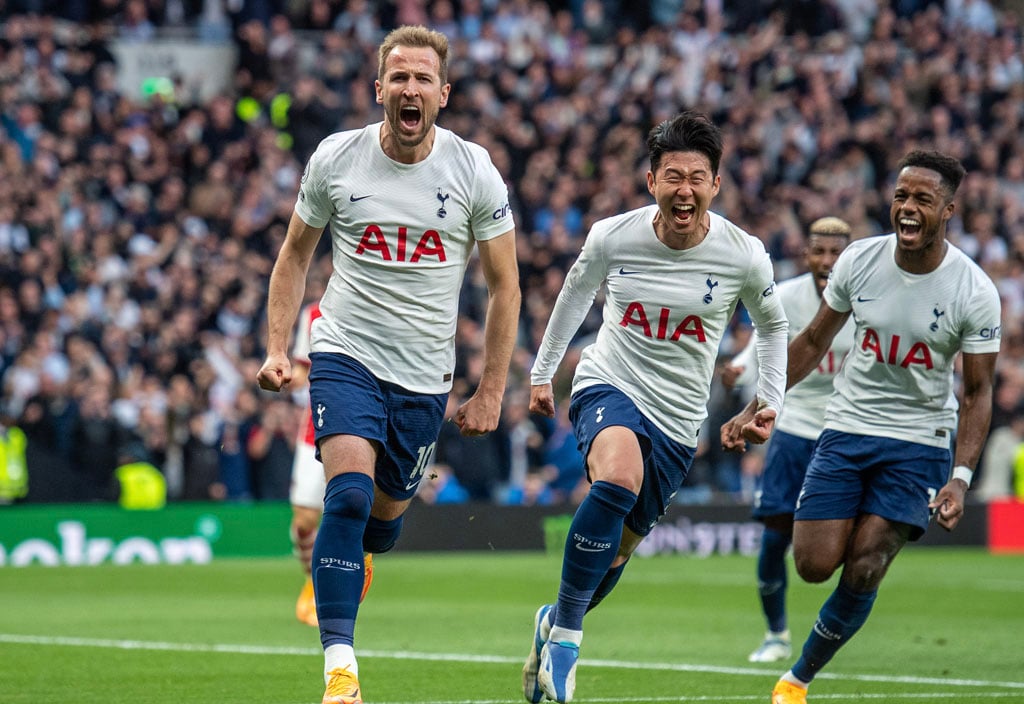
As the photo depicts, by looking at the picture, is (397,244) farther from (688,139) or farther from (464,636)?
(464,636)

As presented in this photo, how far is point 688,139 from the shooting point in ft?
26.0

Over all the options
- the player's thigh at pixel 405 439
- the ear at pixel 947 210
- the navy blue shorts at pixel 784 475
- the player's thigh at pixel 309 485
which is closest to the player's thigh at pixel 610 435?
the player's thigh at pixel 405 439

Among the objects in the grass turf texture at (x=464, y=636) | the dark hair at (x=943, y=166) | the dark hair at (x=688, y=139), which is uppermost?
the dark hair at (x=688, y=139)

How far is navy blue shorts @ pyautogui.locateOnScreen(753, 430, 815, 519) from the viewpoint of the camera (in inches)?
425

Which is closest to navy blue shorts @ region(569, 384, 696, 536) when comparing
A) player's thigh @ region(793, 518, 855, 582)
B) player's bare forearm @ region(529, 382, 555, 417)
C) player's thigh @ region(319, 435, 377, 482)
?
player's bare forearm @ region(529, 382, 555, 417)

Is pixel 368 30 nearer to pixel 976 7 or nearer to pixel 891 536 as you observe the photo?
pixel 976 7

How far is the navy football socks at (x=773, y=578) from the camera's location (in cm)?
1095

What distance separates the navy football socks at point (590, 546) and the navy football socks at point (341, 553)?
1095 mm

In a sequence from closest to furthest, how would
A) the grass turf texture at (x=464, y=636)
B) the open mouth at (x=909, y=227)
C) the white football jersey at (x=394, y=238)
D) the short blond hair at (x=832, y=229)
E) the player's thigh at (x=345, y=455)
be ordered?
the player's thigh at (x=345, y=455), the white football jersey at (x=394, y=238), the open mouth at (x=909, y=227), the grass turf texture at (x=464, y=636), the short blond hair at (x=832, y=229)

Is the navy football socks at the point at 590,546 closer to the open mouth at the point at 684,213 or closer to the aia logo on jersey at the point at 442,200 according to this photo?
the open mouth at the point at 684,213

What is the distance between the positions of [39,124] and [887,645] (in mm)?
14756

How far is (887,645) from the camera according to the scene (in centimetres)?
1188

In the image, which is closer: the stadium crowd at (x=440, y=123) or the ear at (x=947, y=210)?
the ear at (x=947, y=210)

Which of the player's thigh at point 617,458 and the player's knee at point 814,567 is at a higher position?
the player's thigh at point 617,458
